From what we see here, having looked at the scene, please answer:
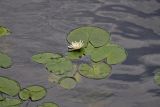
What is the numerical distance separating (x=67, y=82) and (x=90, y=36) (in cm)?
26

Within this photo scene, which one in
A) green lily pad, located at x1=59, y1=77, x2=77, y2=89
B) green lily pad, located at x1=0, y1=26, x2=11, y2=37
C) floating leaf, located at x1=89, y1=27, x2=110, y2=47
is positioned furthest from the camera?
green lily pad, located at x1=0, y1=26, x2=11, y2=37

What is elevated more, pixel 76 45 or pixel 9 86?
pixel 76 45

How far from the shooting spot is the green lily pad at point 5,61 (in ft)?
4.48

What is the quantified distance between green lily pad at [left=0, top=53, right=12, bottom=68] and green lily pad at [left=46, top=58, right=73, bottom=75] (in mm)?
188

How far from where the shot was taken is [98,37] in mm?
1424

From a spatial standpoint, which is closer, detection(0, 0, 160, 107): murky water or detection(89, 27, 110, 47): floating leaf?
detection(0, 0, 160, 107): murky water

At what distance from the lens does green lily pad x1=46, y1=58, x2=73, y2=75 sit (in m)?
1.33

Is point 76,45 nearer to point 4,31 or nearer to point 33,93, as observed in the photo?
point 33,93

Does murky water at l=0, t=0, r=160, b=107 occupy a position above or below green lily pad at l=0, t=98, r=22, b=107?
above

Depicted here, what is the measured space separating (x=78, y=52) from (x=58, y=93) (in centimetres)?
24

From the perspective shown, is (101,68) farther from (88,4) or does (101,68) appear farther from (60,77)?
(88,4)

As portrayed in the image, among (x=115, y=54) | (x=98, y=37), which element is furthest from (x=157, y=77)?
(x=98, y=37)

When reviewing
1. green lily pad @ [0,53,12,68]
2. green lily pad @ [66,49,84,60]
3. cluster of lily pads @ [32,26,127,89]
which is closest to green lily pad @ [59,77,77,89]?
cluster of lily pads @ [32,26,127,89]

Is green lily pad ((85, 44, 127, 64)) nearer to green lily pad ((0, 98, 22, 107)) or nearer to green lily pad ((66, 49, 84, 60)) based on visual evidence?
green lily pad ((66, 49, 84, 60))
